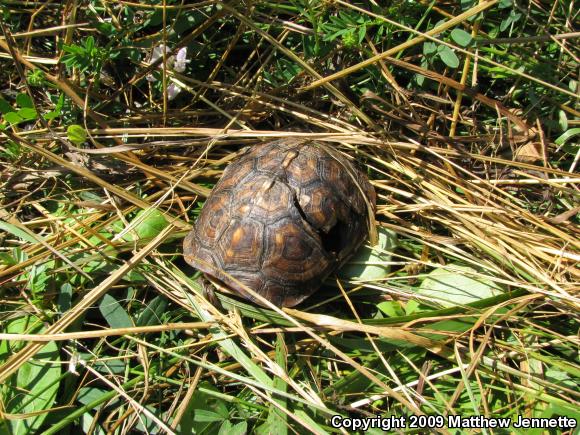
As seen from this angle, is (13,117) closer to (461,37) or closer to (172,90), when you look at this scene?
(172,90)

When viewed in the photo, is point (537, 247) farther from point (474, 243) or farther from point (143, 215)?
point (143, 215)

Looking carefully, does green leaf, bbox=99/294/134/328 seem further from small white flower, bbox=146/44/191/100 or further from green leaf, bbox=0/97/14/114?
small white flower, bbox=146/44/191/100

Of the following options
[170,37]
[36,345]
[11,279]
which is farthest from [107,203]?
[170,37]

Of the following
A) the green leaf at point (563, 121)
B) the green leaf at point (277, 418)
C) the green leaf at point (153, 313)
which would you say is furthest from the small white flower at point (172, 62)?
the green leaf at point (563, 121)

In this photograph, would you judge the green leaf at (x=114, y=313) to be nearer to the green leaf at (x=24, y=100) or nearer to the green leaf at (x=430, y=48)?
the green leaf at (x=24, y=100)

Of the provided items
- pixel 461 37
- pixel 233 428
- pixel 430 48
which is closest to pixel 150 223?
pixel 233 428
